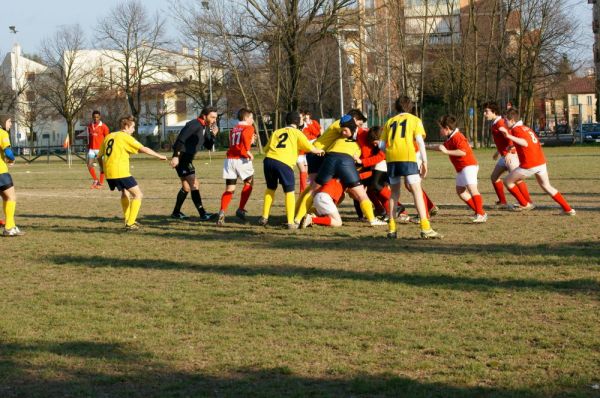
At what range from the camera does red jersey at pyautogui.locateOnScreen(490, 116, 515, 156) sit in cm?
1548

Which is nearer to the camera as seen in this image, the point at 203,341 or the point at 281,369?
the point at 281,369

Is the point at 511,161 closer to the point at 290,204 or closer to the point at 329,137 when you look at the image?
the point at 329,137

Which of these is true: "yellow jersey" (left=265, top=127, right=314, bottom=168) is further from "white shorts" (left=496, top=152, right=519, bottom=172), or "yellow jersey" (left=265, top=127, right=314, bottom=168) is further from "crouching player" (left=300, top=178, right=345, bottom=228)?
"white shorts" (left=496, top=152, right=519, bottom=172)

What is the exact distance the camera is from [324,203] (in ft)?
46.1

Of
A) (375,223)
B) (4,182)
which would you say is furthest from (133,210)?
(375,223)

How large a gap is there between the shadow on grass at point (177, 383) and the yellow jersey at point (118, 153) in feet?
26.7

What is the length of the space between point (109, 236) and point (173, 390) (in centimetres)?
838

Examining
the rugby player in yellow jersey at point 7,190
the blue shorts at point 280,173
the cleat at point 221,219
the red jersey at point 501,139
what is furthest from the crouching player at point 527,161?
the rugby player in yellow jersey at point 7,190

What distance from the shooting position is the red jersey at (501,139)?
50.8 ft

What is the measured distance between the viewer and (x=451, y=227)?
13.6 metres

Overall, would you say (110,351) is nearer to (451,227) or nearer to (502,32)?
(451,227)

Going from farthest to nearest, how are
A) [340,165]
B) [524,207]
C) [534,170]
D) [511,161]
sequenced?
[511,161] < [524,207] < [534,170] < [340,165]

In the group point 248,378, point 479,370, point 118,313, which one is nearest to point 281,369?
point 248,378

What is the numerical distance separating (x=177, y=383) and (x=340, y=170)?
319 inches
